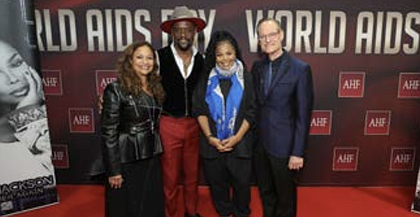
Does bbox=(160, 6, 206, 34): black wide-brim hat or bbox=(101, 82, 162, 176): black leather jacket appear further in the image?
bbox=(160, 6, 206, 34): black wide-brim hat

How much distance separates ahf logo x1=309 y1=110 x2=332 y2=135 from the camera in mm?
3426

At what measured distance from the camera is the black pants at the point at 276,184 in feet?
8.13

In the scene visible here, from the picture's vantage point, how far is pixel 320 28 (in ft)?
10.6

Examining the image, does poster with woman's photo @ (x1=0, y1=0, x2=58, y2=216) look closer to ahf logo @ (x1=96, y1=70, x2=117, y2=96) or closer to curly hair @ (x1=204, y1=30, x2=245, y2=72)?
ahf logo @ (x1=96, y1=70, x2=117, y2=96)

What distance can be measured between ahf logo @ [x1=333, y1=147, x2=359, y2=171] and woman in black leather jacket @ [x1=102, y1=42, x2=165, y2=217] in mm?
1757

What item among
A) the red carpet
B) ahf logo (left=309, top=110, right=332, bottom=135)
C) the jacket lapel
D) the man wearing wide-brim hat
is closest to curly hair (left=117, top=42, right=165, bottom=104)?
the man wearing wide-brim hat

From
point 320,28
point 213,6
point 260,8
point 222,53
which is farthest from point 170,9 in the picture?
point 320,28

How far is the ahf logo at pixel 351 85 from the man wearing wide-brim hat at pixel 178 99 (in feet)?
4.43

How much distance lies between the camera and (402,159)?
353cm

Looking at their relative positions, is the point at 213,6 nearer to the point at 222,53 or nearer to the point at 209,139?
the point at 222,53

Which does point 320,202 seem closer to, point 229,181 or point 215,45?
point 229,181

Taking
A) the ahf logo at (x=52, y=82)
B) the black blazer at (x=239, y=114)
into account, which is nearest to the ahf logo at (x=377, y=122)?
the black blazer at (x=239, y=114)

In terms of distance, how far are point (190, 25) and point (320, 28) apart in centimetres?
123

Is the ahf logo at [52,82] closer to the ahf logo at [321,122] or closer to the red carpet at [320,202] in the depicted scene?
the red carpet at [320,202]
